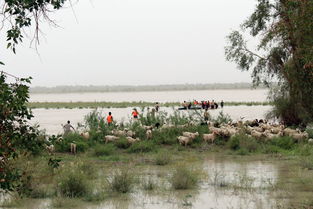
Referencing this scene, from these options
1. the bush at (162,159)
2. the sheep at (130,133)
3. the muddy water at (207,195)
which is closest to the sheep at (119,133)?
the sheep at (130,133)

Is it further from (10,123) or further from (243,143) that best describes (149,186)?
(243,143)

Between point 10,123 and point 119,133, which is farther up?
point 10,123

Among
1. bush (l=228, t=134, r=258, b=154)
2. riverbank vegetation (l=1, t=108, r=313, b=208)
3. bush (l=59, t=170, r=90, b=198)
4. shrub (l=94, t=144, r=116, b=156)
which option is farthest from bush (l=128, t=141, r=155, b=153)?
bush (l=59, t=170, r=90, b=198)

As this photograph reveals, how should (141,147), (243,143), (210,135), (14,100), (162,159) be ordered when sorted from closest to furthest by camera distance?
(14,100) < (162,159) < (243,143) < (141,147) < (210,135)

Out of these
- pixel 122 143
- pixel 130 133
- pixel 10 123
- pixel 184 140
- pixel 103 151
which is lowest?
pixel 103 151

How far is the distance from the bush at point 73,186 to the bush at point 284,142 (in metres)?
10.8

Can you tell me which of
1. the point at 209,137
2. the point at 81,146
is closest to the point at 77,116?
the point at 81,146

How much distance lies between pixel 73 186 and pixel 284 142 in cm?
1133

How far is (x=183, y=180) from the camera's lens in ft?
42.8

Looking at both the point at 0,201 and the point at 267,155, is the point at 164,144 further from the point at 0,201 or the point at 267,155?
the point at 0,201

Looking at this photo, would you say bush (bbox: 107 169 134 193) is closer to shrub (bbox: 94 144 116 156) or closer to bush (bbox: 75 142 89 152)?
shrub (bbox: 94 144 116 156)

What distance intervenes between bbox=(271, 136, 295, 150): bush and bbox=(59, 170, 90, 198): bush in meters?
10.8

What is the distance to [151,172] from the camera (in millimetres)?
15992

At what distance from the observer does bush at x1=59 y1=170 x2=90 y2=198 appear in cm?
1238
